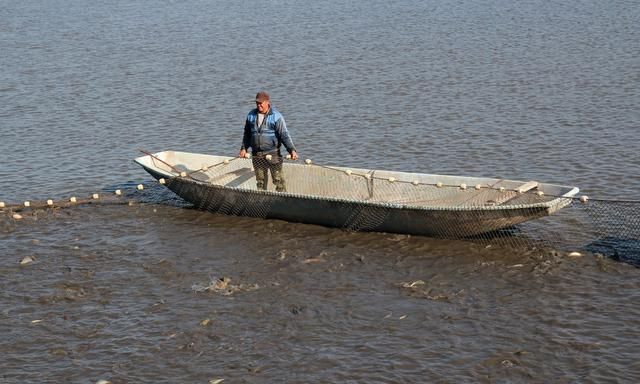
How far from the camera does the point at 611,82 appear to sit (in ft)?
77.3

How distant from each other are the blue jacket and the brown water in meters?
1.21

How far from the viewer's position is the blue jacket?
14.6 m

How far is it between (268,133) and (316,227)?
1601mm

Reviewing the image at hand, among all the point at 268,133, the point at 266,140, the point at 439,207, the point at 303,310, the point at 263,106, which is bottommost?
the point at 303,310

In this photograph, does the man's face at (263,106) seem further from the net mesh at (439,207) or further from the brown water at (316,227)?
the brown water at (316,227)

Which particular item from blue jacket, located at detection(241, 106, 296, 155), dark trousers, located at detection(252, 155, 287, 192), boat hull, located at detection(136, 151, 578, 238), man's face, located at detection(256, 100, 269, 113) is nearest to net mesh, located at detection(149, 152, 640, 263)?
boat hull, located at detection(136, 151, 578, 238)

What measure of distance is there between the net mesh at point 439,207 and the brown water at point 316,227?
0.28 m

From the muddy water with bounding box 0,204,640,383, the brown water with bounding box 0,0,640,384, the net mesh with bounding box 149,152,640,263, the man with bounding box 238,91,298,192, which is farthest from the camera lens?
the man with bounding box 238,91,298,192

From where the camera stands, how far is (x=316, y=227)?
14625 mm

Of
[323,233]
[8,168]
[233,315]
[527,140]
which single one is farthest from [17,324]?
[527,140]

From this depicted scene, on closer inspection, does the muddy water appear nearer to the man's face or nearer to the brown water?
the brown water

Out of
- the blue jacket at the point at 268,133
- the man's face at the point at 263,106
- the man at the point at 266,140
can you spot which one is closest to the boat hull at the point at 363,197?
the man at the point at 266,140

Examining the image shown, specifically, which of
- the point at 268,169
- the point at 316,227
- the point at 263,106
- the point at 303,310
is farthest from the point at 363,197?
the point at 303,310

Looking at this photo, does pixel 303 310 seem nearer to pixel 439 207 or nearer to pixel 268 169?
pixel 439 207
